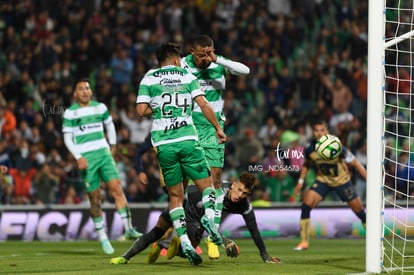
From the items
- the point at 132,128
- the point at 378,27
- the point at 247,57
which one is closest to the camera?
the point at 378,27

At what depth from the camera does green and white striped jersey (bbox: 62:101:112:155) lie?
1625 centimetres

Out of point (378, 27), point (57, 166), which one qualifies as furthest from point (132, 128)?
point (378, 27)

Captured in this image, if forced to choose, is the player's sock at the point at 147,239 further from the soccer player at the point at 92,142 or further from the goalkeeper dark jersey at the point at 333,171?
the goalkeeper dark jersey at the point at 333,171

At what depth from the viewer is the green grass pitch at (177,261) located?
38.7 feet

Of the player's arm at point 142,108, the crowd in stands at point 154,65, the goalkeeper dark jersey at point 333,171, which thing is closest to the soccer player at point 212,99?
the player's arm at point 142,108

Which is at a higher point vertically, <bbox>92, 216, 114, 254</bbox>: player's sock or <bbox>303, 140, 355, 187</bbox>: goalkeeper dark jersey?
<bbox>303, 140, 355, 187</bbox>: goalkeeper dark jersey

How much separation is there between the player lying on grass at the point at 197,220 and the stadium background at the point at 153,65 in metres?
7.10

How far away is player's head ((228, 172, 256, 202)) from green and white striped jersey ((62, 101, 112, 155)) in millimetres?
3870

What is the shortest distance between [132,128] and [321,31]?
18.6ft

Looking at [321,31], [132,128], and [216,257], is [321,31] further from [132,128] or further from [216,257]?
[216,257]

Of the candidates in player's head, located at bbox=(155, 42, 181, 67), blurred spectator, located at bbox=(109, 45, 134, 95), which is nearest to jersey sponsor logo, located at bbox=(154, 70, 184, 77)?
player's head, located at bbox=(155, 42, 181, 67)

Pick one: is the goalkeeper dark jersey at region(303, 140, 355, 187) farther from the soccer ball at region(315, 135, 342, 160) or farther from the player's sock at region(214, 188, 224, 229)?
the player's sock at region(214, 188, 224, 229)

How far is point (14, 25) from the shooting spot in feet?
87.6

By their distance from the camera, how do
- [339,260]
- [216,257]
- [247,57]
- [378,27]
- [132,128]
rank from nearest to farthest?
[378,27]
[216,257]
[339,260]
[132,128]
[247,57]
